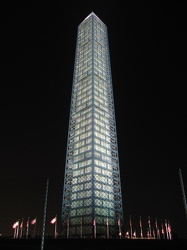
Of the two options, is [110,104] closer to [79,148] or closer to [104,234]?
[79,148]

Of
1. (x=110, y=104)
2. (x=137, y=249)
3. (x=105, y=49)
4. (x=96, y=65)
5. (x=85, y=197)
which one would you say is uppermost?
(x=105, y=49)

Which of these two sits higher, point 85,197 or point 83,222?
point 85,197

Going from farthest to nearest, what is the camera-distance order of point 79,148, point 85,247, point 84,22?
1. point 84,22
2. point 79,148
3. point 85,247

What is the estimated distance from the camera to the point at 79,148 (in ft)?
422

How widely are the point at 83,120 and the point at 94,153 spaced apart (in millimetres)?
25261

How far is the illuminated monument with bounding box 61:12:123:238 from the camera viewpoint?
108 m

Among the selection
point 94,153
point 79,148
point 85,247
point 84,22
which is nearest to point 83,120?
point 79,148

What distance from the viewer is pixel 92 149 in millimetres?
118500

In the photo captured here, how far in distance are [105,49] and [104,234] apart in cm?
11443

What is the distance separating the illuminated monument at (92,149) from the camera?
107500 mm

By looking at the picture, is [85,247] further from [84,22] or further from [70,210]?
[84,22]

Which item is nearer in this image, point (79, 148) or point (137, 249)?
point (137, 249)

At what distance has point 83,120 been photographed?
136 m

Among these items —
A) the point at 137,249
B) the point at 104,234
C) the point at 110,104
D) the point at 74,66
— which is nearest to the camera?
the point at 137,249
